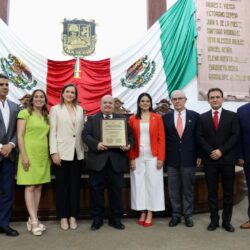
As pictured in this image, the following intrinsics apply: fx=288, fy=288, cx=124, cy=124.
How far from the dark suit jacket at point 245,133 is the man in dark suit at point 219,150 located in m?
0.12

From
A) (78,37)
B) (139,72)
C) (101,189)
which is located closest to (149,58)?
(139,72)

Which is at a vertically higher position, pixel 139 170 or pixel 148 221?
pixel 139 170

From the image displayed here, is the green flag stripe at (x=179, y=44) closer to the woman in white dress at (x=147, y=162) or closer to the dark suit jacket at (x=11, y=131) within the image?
the woman in white dress at (x=147, y=162)

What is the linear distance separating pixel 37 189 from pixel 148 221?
41.0 inches

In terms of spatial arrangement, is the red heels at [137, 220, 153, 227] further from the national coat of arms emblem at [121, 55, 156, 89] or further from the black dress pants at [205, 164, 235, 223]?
the national coat of arms emblem at [121, 55, 156, 89]

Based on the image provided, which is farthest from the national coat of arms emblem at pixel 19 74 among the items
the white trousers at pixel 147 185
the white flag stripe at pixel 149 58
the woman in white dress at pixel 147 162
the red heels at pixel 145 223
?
the red heels at pixel 145 223

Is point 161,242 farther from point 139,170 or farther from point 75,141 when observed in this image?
point 75,141

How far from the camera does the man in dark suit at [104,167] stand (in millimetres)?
2492

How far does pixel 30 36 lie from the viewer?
4.44 m

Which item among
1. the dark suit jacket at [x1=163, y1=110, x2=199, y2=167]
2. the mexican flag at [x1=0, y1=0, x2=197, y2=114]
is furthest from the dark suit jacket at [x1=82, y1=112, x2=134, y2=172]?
the mexican flag at [x1=0, y1=0, x2=197, y2=114]

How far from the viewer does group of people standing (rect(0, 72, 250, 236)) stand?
7.84ft

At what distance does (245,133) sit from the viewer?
2.57 metres

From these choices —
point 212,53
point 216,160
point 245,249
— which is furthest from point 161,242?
point 212,53

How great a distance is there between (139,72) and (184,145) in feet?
6.84
